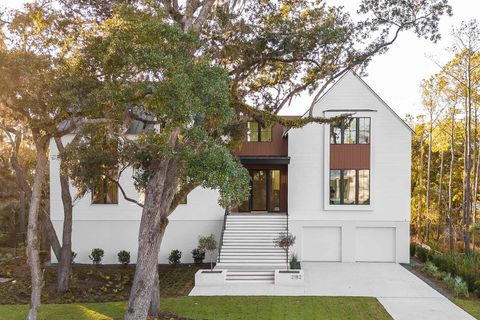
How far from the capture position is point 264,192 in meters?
24.9

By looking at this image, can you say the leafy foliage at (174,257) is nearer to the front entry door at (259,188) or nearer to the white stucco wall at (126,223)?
the white stucco wall at (126,223)

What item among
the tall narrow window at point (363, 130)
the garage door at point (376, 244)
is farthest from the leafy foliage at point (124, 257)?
the tall narrow window at point (363, 130)

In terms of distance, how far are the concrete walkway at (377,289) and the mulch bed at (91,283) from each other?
1979 mm

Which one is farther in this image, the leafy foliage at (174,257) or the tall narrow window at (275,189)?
the tall narrow window at (275,189)

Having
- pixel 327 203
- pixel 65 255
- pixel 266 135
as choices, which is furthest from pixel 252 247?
pixel 65 255

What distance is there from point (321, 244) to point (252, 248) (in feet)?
12.8

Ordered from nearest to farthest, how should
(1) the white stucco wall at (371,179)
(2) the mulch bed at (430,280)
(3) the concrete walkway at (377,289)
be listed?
(3) the concrete walkway at (377,289), (2) the mulch bed at (430,280), (1) the white stucco wall at (371,179)

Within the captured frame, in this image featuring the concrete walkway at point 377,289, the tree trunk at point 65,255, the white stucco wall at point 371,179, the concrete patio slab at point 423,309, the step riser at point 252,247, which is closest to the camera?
the concrete patio slab at point 423,309

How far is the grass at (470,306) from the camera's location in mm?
13641

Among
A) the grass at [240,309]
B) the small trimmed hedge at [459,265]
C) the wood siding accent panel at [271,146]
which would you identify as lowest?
the grass at [240,309]

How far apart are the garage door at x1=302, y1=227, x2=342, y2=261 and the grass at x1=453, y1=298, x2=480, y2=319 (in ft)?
24.8

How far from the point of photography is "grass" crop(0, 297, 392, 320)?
43.7 ft

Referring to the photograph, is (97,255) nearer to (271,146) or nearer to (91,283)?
(91,283)

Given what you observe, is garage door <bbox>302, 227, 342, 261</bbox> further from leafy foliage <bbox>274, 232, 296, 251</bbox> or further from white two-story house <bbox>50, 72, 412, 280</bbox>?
leafy foliage <bbox>274, 232, 296, 251</bbox>
